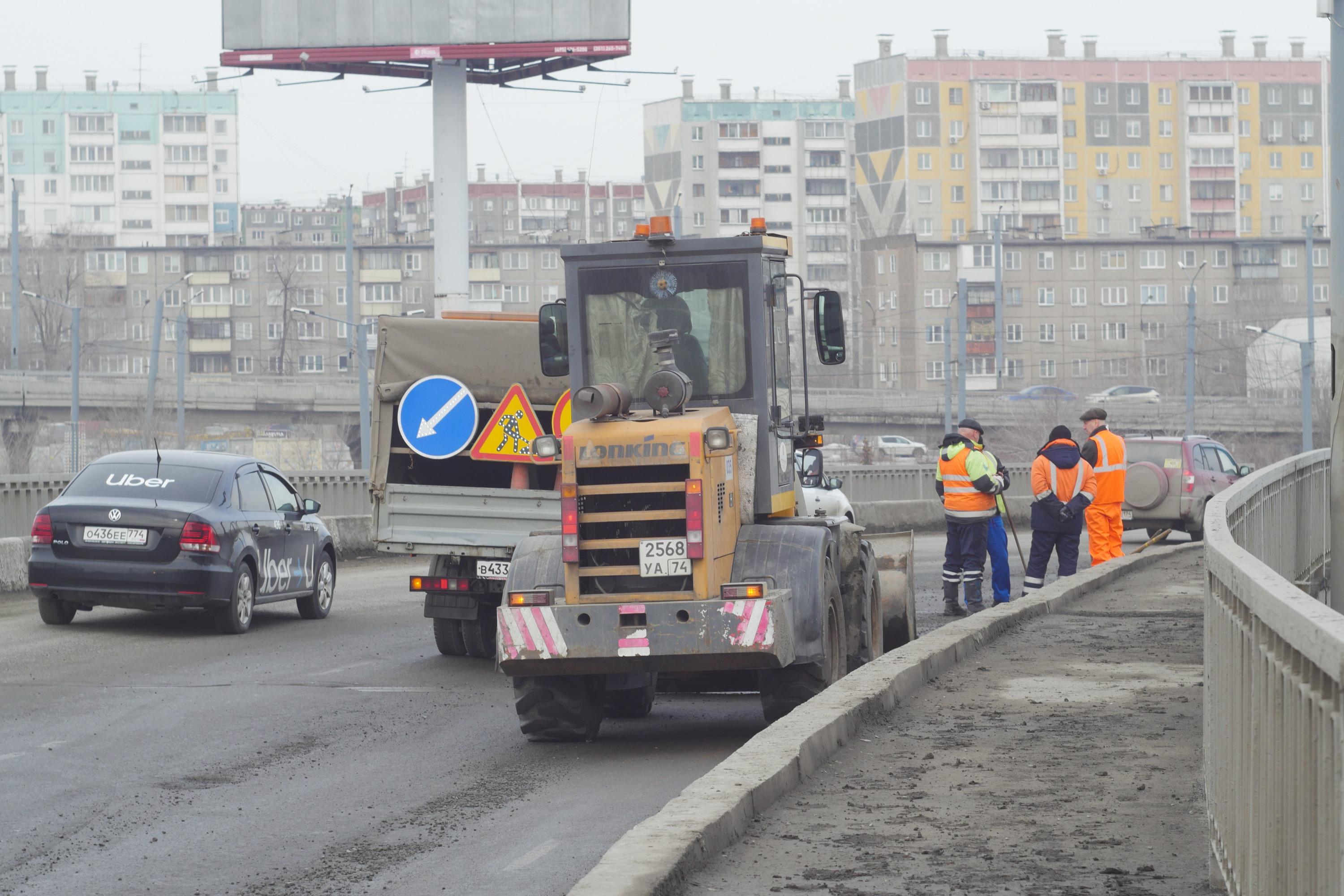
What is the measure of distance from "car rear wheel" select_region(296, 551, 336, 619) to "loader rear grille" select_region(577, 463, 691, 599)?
8104 millimetres

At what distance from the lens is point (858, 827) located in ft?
22.3

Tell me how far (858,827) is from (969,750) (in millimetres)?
1893

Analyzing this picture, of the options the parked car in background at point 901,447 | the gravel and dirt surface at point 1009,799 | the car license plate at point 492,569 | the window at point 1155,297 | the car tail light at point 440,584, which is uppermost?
the window at point 1155,297

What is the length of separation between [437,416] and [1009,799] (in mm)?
7846

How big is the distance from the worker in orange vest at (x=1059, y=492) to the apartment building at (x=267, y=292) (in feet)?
419

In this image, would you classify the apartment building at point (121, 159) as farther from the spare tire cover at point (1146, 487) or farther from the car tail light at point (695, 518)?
the car tail light at point (695, 518)

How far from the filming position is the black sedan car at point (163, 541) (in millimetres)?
15414

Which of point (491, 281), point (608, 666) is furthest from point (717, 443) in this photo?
point (491, 281)

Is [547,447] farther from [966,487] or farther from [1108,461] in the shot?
[1108,461]

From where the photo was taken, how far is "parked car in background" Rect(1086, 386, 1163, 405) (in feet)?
324

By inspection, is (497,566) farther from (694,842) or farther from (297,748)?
(694,842)

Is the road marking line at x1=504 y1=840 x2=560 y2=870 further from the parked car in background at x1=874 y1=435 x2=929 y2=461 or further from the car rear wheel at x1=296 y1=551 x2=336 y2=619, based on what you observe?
the parked car in background at x1=874 y1=435 x2=929 y2=461

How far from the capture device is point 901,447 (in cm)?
9875

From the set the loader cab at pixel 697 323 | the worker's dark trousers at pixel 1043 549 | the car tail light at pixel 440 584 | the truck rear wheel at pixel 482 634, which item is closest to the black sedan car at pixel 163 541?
the car tail light at pixel 440 584
